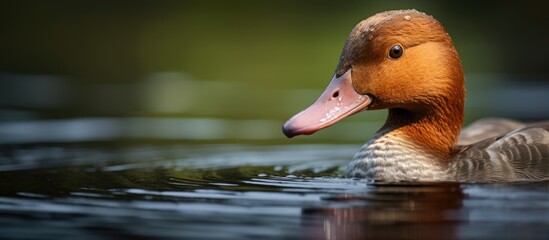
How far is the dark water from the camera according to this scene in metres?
6.58

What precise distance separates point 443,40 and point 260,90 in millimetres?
8863

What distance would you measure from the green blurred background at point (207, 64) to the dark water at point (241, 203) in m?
2.68

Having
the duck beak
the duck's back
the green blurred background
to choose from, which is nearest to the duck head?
the duck beak

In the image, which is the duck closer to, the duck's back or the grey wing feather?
the duck's back

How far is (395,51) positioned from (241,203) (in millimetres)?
2109

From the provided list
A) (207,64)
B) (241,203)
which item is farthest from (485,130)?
(207,64)

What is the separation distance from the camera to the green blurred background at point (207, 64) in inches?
552

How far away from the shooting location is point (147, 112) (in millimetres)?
15250

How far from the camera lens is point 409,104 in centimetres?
912

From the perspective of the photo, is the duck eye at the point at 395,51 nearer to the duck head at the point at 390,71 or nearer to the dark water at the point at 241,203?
the duck head at the point at 390,71

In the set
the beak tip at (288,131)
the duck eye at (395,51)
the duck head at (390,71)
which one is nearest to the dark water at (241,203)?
the beak tip at (288,131)

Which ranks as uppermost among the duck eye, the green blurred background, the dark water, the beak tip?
the green blurred background

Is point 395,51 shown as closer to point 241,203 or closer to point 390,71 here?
point 390,71

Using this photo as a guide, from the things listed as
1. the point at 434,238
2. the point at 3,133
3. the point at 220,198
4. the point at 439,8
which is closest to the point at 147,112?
the point at 3,133
